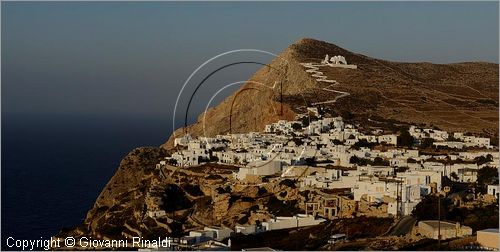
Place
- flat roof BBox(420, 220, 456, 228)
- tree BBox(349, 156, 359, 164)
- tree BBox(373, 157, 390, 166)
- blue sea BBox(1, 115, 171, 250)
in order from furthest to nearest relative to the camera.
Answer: blue sea BBox(1, 115, 171, 250)
tree BBox(349, 156, 359, 164)
tree BBox(373, 157, 390, 166)
flat roof BBox(420, 220, 456, 228)

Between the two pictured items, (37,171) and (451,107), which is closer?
(451,107)

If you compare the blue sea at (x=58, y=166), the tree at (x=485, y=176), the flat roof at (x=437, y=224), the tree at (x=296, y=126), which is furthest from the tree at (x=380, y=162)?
the blue sea at (x=58, y=166)

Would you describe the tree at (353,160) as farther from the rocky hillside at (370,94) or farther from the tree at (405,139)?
the rocky hillside at (370,94)

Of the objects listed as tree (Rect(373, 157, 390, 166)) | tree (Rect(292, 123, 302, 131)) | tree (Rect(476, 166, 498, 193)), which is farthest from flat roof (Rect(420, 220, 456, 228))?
tree (Rect(292, 123, 302, 131))

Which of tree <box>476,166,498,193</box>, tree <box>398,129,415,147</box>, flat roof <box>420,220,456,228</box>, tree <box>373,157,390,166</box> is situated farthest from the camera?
tree <box>398,129,415,147</box>

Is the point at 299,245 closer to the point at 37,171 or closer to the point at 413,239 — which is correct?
the point at 413,239

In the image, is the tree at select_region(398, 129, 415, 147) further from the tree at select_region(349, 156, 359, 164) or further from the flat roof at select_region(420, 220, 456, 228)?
the flat roof at select_region(420, 220, 456, 228)

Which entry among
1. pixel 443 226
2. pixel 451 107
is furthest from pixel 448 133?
pixel 443 226
